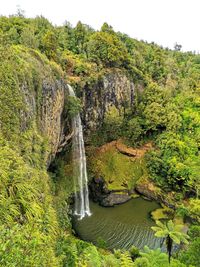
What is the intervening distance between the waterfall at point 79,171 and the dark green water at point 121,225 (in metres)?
0.95

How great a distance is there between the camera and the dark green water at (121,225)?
2289cm

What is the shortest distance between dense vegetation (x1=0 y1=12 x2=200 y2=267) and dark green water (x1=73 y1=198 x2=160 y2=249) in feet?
7.07

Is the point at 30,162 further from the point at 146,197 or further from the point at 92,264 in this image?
the point at 146,197

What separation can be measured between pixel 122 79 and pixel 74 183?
45.3ft

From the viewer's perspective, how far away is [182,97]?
40406mm

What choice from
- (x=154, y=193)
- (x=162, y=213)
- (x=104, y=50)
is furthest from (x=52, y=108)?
(x=104, y=50)

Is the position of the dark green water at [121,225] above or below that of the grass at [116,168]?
below

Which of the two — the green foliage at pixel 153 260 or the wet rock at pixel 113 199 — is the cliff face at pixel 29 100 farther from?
the green foliage at pixel 153 260

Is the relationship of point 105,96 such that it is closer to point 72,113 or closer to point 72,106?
point 72,106

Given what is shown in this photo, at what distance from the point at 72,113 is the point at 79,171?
6.30 meters

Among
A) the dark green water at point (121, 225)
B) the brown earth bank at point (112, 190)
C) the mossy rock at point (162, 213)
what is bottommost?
the dark green water at point (121, 225)

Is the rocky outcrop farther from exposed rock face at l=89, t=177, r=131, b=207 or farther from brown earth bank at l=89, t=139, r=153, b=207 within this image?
exposed rock face at l=89, t=177, r=131, b=207

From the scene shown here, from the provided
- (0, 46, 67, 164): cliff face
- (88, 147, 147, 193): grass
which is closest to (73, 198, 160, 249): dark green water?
(88, 147, 147, 193): grass

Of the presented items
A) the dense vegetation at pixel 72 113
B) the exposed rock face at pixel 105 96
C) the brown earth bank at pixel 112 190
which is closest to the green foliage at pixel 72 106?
the dense vegetation at pixel 72 113
